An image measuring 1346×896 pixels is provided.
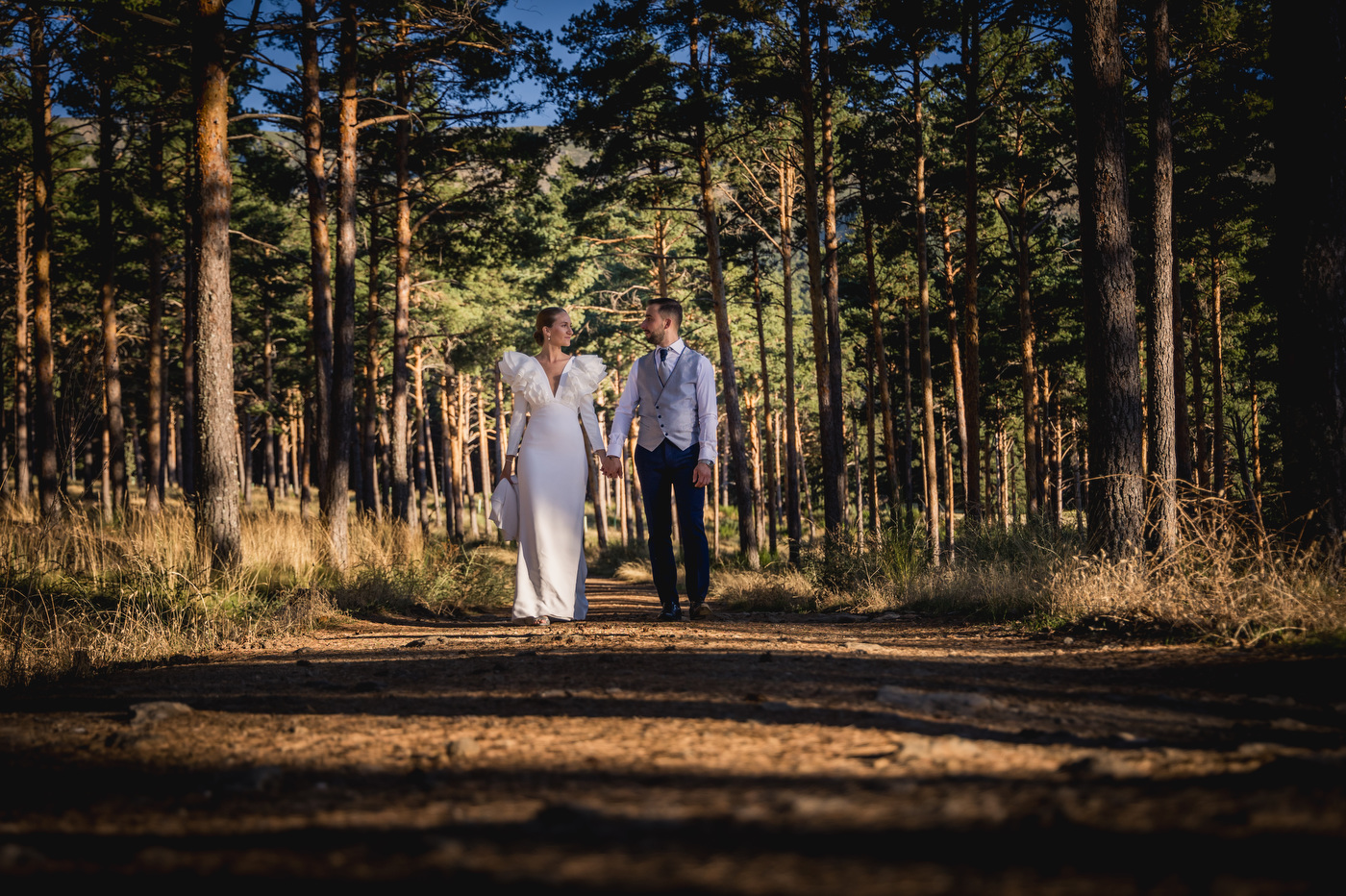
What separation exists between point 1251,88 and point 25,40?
2403cm

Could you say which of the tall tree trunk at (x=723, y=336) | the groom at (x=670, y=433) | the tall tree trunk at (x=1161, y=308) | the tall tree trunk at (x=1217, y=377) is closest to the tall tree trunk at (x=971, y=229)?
the tall tree trunk at (x=1161, y=308)

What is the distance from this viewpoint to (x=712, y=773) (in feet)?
7.31

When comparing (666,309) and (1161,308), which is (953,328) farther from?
(666,309)

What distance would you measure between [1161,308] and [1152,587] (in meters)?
5.98

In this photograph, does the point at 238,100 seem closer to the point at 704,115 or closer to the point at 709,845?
the point at 704,115

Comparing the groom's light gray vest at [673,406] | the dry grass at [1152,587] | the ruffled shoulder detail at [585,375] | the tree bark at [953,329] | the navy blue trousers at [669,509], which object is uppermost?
the tree bark at [953,329]

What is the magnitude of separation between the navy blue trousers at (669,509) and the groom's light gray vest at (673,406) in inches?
2.9

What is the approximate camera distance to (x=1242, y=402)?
4281 centimetres

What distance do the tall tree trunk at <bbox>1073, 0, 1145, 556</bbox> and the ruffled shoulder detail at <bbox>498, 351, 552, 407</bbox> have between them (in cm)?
465

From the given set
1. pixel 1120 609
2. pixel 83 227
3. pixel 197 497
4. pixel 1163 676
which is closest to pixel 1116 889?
pixel 1163 676

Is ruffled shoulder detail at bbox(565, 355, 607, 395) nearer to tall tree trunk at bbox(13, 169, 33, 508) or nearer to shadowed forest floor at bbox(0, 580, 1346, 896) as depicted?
shadowed forest floor at bbox(0, 580, 1346, 896)

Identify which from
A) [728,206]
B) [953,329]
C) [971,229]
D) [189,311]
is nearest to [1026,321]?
[953,329]

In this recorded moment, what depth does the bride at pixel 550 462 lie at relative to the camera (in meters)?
6.84

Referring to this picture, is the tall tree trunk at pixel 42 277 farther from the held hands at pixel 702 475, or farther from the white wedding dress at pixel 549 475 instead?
the held hands at pixel 702 475
